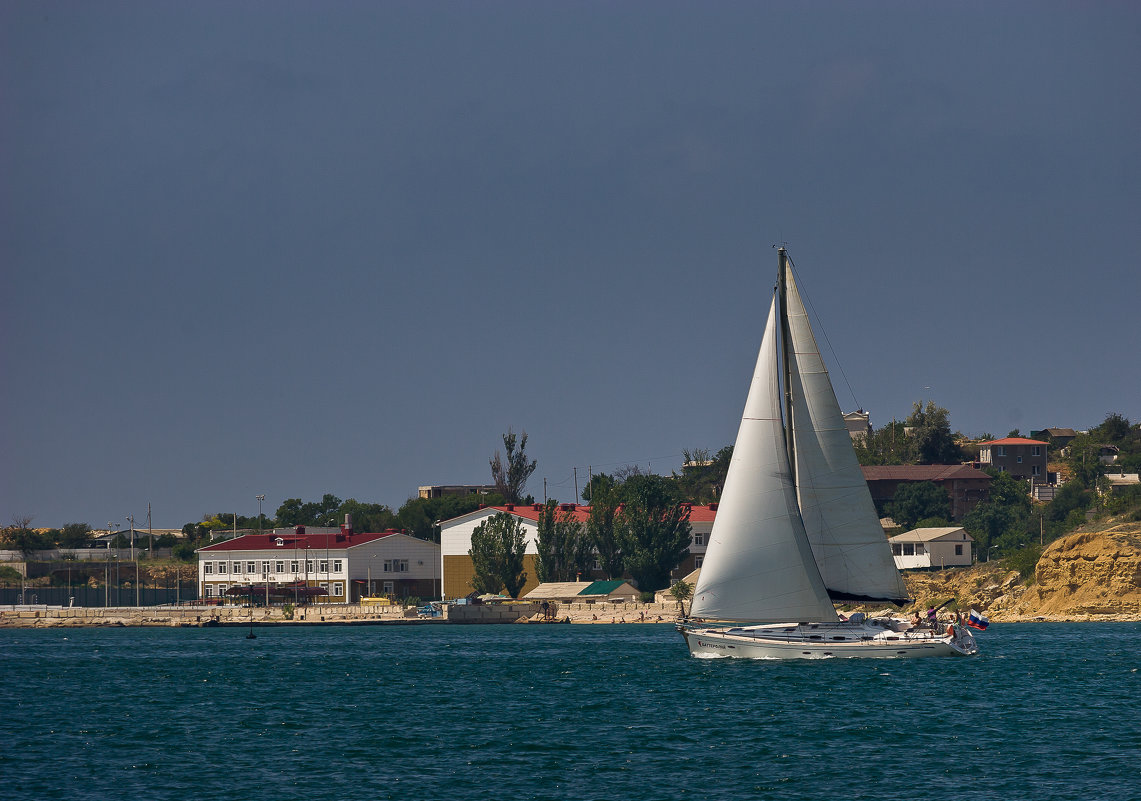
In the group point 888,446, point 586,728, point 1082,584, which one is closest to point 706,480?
point 888,446

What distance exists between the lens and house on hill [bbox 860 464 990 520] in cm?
15338

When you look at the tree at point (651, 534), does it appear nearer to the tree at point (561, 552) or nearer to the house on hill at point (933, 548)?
the tree at point (561, 552)

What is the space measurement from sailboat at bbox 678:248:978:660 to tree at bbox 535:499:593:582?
252ft

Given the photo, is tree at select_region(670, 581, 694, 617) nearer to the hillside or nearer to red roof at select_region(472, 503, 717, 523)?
red roof at select_region(472, 503, 717, 523)

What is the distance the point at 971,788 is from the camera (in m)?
29.5

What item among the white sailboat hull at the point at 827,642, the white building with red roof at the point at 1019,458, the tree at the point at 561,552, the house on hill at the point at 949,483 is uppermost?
the white building with red roof at the point at 1019,458

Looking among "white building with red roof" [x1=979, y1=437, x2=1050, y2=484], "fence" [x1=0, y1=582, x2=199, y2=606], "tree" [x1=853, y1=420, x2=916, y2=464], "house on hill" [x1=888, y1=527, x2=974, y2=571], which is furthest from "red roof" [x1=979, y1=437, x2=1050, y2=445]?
"fence" [x1=0, y1=582, x2=199, y2=606]

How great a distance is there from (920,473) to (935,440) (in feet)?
50.1

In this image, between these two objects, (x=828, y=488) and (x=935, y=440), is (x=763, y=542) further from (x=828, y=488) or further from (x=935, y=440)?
(x=935, y=440)

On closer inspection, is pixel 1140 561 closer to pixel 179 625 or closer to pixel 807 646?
pixel 807 646

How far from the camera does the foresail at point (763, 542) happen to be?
5125 cm

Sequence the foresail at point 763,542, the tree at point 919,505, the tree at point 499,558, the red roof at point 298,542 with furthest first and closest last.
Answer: the tree at point 919,505
the red roof at point 298,542
the tree at point 499,558
the foresail at point 763,542

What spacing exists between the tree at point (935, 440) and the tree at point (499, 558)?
6235 cm

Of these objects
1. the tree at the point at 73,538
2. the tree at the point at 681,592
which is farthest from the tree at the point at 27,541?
the tree at the point at 681,592
